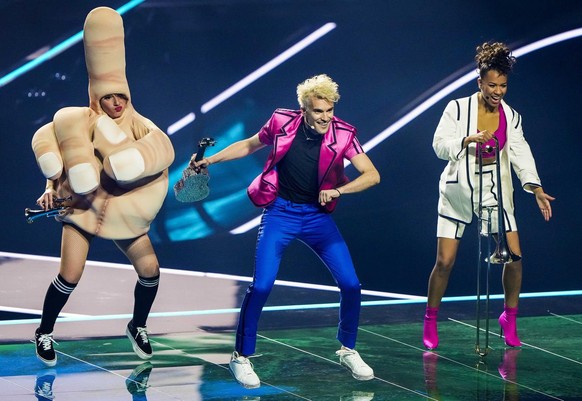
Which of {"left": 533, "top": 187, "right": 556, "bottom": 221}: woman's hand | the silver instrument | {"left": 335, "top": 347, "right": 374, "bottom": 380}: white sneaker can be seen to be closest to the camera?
{"left": 335, "top": 347, "right": 374, "bottom": 380}: white sneaker

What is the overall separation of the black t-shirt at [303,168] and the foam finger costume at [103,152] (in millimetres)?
698

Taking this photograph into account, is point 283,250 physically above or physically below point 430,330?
above

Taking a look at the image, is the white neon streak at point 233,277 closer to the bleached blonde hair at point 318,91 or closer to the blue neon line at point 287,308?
the blue neon line at point 287,308

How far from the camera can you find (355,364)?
21.1 feet

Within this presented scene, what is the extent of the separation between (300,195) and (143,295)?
1.13 metres

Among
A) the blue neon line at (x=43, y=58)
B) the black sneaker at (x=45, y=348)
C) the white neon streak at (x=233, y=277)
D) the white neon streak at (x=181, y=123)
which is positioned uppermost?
the blue neon line at (x=43, y=58)

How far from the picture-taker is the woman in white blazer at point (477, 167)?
698 centimetres

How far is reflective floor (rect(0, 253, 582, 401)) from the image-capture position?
627 centimetres

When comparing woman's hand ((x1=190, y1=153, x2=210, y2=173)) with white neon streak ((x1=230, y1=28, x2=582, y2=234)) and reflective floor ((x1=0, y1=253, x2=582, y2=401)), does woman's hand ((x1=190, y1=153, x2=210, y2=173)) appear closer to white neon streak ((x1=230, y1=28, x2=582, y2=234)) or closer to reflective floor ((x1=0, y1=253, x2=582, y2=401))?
reflective floor ((x1=0, y1=253, x2=582, y2=401))

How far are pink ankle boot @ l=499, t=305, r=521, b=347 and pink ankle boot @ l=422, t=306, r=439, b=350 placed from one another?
1.42ft

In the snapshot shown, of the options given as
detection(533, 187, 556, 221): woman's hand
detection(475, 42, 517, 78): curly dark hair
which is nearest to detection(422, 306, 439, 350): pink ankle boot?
detection(533, 187, 556, 221): woman's hand

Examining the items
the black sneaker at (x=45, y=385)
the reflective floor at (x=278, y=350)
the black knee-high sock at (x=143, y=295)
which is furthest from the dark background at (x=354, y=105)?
the black sneaker at (x=45, y=385)

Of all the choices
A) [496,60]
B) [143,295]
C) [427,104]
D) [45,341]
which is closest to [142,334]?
[143,295]

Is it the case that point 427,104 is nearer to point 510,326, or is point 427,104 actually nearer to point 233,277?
point 233,277
